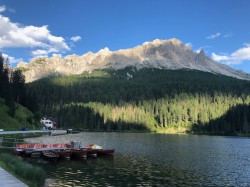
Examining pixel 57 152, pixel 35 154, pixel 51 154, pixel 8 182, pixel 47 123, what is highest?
pixel 47 123

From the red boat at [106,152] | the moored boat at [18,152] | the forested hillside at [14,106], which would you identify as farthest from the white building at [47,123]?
the red boat at [106,152]

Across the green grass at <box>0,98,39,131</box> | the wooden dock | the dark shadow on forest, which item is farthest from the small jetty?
the dark shadow on forest

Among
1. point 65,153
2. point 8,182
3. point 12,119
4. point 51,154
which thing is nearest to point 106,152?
point 65,153

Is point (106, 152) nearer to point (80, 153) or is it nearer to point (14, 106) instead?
point (80, 153)

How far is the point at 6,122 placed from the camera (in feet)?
346

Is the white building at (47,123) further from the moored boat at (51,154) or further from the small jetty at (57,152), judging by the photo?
the moored boat at (51,154)

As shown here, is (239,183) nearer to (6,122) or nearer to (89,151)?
(89,151)

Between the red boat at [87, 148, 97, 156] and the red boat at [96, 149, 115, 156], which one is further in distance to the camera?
the red boat at [96, 149, 115, 156]

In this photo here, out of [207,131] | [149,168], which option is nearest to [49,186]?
[149,168]

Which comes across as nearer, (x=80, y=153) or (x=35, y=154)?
(x=35, y=154)

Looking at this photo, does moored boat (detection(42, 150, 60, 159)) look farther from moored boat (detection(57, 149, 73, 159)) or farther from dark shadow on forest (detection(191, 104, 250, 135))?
dark shadow on forest (detection(191, 104, 250, 135))

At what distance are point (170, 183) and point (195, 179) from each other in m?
5.31

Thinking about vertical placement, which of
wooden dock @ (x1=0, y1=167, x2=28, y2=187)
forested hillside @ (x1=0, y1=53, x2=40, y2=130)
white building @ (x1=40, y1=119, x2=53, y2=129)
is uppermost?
forested hillside @ (x1=0, y1=53, x2=40, y2=130)

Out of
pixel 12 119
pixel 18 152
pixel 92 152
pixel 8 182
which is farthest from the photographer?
pixel 12 119
